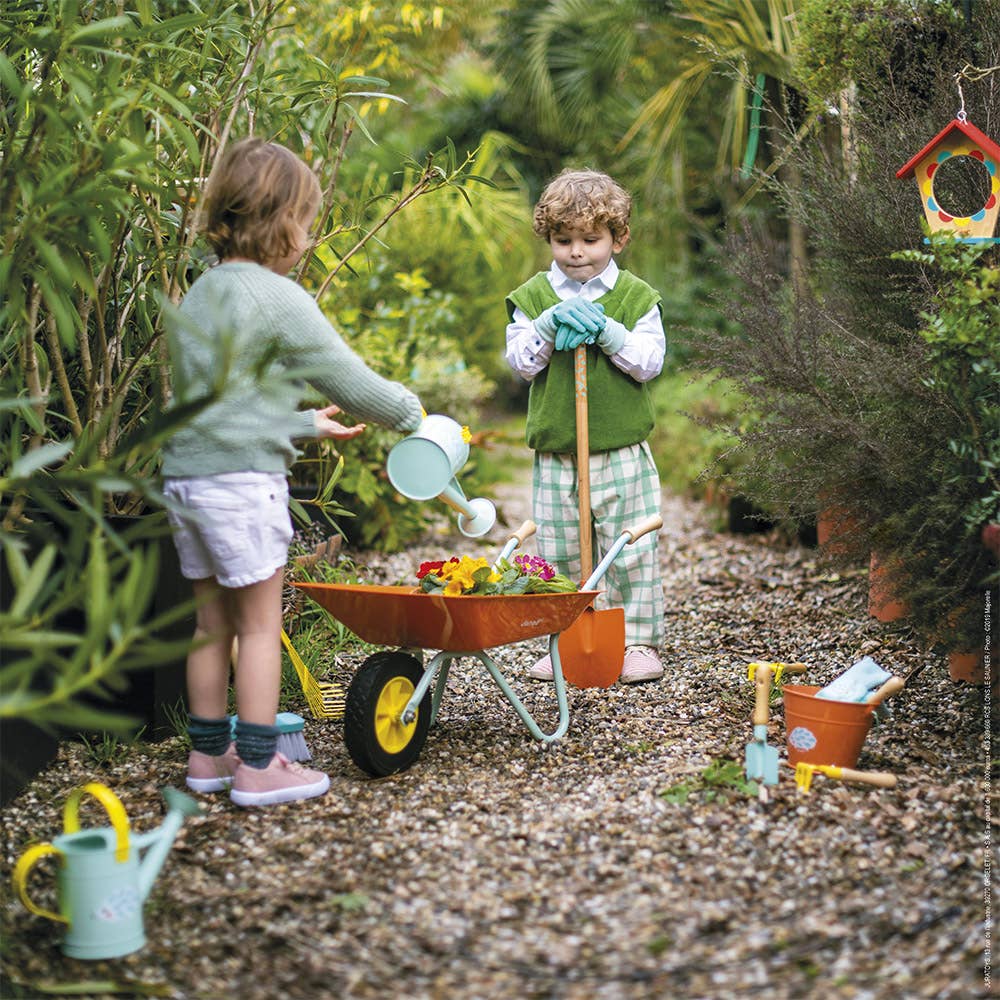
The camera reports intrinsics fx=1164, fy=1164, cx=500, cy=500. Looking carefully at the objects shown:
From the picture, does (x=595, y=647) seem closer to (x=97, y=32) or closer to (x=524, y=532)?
(x=524, y=532)

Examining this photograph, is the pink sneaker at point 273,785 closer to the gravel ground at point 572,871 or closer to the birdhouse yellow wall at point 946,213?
the gravel ground at point 572,871

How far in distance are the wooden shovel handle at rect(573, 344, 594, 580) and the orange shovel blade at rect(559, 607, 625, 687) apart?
234mm


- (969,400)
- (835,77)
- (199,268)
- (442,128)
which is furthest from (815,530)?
(442,128)

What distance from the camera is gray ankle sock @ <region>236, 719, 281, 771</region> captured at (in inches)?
95.6

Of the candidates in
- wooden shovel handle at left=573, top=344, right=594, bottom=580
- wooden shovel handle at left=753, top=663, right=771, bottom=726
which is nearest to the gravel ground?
wooden shovel handle at left=753, top=663, right=771, bottom=726

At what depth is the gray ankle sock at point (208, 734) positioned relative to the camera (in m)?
2.51

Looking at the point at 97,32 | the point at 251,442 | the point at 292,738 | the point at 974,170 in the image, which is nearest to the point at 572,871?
the point at 292,738

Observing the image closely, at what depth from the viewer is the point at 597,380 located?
3.43 meters

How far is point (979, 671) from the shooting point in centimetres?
292

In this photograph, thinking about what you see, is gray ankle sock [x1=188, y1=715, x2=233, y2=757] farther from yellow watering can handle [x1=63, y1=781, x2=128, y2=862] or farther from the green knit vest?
the green knit vest

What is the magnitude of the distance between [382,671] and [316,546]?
1670mm

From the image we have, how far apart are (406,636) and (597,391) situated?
114 cm

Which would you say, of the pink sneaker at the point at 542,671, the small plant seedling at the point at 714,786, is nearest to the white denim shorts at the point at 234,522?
the small plant seedling at the point at 714,786

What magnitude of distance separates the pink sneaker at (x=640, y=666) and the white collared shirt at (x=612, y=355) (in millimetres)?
813
